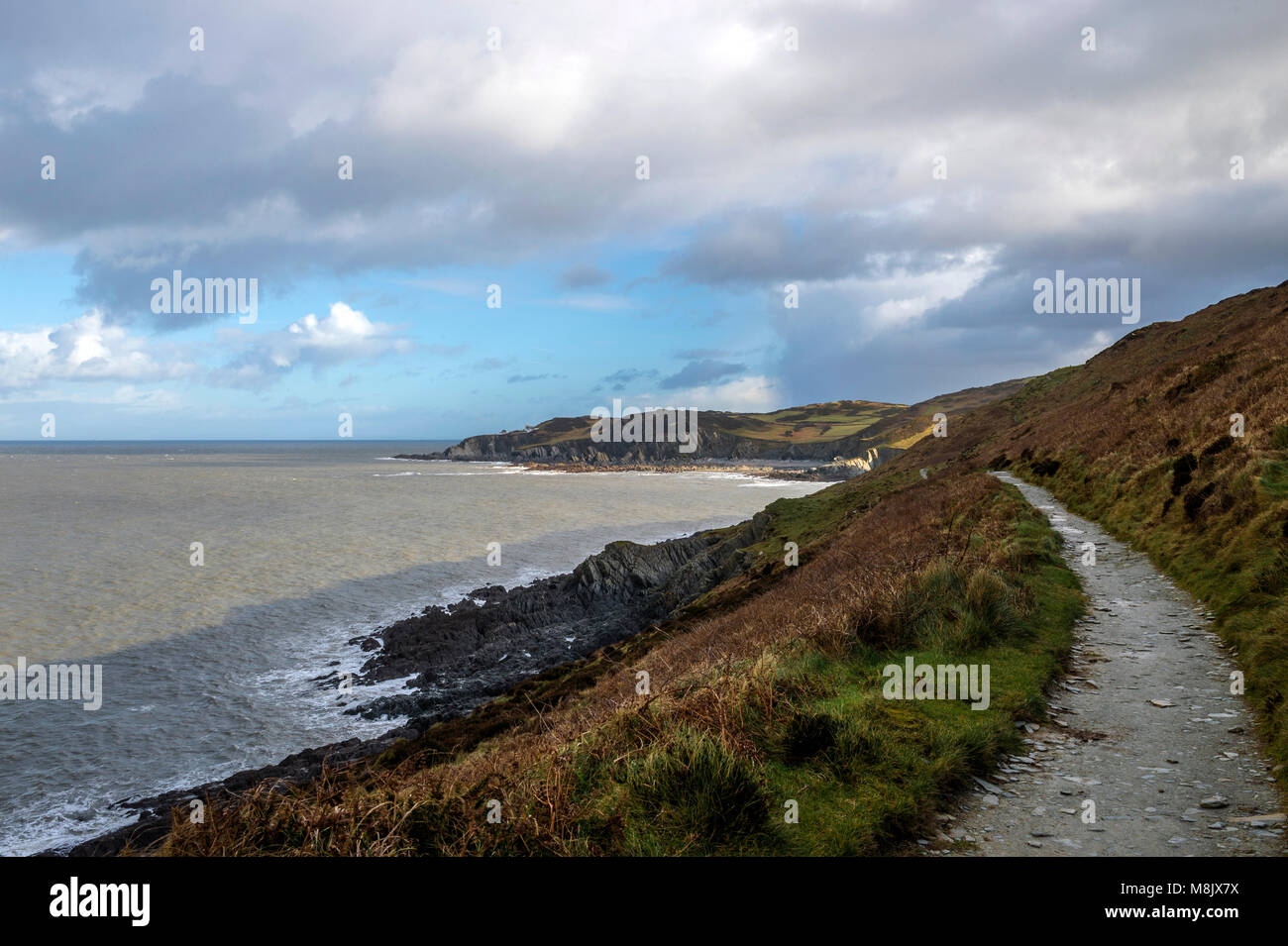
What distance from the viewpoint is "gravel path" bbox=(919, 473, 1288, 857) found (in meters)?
5.30

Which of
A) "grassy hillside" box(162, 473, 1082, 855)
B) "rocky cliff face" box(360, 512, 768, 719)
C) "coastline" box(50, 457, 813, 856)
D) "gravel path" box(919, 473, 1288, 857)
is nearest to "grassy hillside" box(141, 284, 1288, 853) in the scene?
"grassy hillside" box(162, 473, 1082, 855)

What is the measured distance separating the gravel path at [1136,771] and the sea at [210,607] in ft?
77.7

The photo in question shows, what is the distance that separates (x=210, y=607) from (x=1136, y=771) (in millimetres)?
45973

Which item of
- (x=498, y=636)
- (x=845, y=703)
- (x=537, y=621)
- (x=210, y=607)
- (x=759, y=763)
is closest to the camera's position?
(x=759, y=763)

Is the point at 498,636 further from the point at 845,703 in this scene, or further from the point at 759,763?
the point at 759,763

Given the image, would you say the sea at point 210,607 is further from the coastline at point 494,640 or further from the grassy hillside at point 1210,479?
the grassy hillside at point 1210,479

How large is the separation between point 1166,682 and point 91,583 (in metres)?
57.7

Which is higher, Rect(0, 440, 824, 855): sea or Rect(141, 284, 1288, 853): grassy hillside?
Rect(141, 284, 1288, 853): grassy hillside

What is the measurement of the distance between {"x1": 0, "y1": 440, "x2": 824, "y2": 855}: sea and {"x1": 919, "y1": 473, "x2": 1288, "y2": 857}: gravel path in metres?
23.7

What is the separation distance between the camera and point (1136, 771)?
252 inches

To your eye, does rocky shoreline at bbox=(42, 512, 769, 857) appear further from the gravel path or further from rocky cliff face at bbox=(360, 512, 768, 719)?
the gravel path

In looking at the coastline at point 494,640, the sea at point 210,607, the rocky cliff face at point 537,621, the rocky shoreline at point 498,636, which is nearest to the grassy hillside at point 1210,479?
the coastline at point 494,640

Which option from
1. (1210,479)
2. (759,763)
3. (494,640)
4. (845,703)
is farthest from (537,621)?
(759,763)
